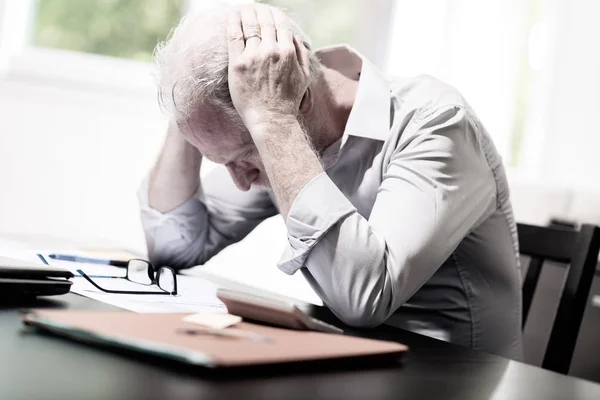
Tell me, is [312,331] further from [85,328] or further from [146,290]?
[146,290]

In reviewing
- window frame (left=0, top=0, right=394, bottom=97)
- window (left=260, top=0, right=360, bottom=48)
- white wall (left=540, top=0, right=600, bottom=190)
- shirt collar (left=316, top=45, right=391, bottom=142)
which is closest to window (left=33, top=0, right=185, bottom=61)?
window frame (left=0, top=0, right=394, bottom=97)

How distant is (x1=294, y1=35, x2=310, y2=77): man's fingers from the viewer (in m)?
1.16

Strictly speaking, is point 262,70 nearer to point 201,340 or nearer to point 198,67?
point 198,67

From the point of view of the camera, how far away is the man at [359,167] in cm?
96

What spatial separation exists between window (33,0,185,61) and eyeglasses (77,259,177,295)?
2.08 metres

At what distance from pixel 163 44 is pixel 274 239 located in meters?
1.77

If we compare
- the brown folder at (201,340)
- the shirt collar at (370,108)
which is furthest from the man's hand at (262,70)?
the brown folder at (201,340)

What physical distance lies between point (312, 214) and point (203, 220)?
2.12 feet

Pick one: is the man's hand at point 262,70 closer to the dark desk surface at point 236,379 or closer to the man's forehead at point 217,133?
the man's forehead at point 217,133

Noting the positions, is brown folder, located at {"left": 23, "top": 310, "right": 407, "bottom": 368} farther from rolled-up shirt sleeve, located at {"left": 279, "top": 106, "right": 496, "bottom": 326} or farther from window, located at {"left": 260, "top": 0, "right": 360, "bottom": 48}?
window, located at {"left": 260, "top": 0, "right": 360, "bottom": 48}

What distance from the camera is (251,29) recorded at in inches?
44.0

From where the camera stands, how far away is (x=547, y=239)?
1.31m

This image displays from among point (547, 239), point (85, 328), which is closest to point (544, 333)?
point (547, 239)

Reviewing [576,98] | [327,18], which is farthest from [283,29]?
[576,98]
